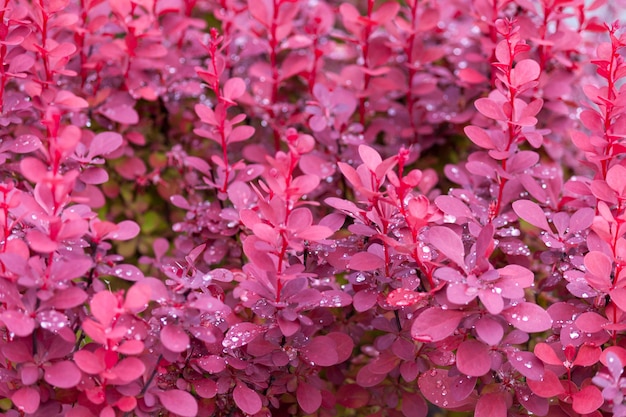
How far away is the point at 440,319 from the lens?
1400mm

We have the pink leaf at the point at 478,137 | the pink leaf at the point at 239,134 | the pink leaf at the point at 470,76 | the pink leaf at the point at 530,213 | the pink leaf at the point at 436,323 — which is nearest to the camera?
the pink leaf at the point at 436,323

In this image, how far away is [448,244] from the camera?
4.61 feet

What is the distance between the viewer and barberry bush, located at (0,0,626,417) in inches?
53.6

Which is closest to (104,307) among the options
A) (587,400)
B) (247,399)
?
(247,399)

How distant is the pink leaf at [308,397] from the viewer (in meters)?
1.58

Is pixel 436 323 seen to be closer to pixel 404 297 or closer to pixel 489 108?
pixel 404 297

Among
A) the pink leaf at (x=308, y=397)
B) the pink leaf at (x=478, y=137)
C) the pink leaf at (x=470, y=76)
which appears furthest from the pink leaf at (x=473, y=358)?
the pink leaf at (x=470, y=76)

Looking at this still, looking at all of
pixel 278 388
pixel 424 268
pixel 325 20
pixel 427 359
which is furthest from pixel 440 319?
pixel 325 20

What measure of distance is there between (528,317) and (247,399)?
585 mm

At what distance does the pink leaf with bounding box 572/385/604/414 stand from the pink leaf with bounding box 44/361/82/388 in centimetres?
95

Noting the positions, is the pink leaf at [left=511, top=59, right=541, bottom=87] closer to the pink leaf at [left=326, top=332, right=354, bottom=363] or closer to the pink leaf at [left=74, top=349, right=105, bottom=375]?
the pink leaf at [left=326, top=332, right=354, bottom=363]

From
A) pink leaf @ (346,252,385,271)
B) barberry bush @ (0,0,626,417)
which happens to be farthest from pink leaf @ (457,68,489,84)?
pink leaf @ (346,252,385,271)

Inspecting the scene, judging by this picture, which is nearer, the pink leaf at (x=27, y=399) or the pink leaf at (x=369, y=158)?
the pink leaf at (x=27, y=399)

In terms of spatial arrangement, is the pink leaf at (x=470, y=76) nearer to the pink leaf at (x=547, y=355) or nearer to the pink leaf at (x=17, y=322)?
the pink leaf at (x=547, y=355)
